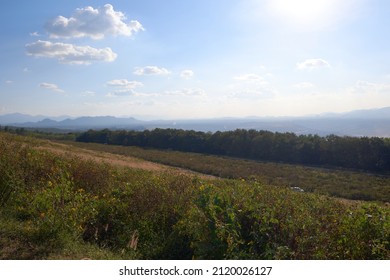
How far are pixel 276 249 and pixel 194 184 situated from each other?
2983 millimetres

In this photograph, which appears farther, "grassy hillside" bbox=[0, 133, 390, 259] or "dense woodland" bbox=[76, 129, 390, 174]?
"dense woodland" bbox=[76, 129, 390, 174]

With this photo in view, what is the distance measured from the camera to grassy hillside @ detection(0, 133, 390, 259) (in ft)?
14.4

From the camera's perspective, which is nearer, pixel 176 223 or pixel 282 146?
pixel 176 223

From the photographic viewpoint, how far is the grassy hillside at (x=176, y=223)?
14.4 ft

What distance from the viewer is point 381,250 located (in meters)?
4.16

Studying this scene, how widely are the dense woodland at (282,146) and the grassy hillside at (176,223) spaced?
3622 cm

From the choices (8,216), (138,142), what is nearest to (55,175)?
(8,216)

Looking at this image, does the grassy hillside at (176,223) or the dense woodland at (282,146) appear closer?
the grassy hillside at (176,223)

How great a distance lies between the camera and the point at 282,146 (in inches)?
1816

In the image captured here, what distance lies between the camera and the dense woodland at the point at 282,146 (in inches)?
1508

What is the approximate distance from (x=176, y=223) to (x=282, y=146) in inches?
1668

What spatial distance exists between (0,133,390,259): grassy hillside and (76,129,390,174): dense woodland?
3622 centimetres

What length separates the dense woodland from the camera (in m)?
38.3
